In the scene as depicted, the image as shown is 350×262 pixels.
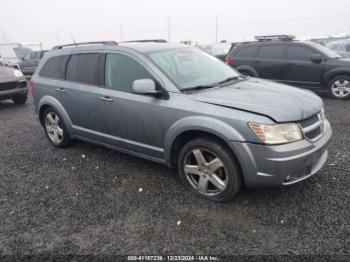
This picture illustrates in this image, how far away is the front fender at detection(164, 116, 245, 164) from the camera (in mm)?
2787

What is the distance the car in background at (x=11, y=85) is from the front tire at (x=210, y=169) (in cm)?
731

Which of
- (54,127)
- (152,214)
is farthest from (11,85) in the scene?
(152,214)

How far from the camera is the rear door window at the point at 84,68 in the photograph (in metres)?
4.04

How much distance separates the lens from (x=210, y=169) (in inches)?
122

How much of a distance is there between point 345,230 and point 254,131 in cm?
121

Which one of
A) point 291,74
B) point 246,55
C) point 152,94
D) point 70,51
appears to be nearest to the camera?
point 152,94

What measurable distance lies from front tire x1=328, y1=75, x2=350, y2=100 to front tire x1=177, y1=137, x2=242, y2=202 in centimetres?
618

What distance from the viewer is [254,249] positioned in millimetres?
2453

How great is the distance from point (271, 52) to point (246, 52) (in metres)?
0.75

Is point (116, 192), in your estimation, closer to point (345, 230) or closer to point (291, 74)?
point (345, 230)

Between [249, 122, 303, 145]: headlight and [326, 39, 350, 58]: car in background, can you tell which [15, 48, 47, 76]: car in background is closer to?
[326, 39, 350, 58]: car in background

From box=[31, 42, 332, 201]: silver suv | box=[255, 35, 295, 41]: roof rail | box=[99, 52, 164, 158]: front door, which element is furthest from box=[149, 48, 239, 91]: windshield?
box=[255, 35, 295, 41]: roof rail

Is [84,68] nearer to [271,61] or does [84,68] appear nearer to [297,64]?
[271,61]

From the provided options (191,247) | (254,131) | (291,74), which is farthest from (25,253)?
(291,74)
